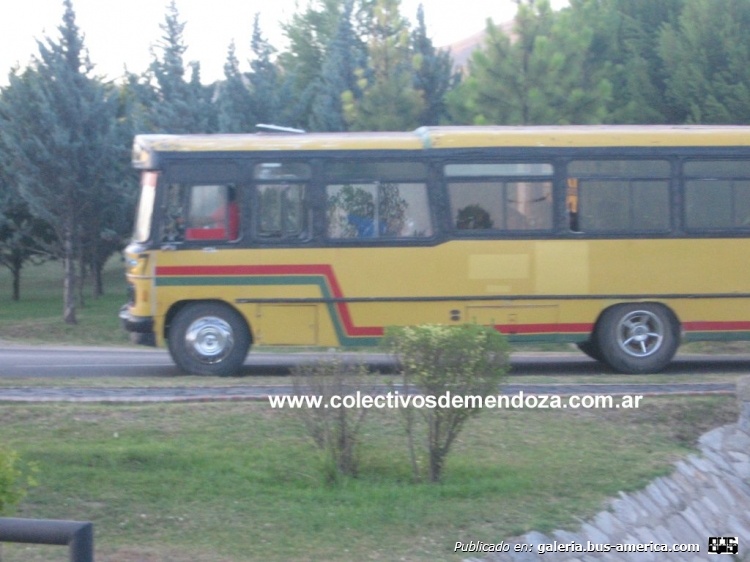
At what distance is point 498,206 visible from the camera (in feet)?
38.9

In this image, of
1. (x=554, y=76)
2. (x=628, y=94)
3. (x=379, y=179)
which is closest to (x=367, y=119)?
(x=554, y=76)

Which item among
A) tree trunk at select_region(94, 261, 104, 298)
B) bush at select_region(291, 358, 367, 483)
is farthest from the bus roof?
tree trunk at select_region(94, 261, 104, 298)

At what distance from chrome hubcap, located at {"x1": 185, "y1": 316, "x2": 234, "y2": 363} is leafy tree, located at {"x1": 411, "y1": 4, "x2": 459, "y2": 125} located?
13.0m

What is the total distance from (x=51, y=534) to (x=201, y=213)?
8186mm

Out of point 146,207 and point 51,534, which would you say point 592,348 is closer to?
point 146,207

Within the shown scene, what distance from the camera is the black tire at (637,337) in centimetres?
1195

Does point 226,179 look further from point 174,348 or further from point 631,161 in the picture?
point 631,161

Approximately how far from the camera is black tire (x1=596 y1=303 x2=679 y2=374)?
39.2 feet

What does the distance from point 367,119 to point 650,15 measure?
35.1 feet

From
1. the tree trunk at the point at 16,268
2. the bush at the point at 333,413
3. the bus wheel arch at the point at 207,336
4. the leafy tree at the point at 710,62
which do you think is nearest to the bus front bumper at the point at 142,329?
the bus wheel arch at the point at 207,336

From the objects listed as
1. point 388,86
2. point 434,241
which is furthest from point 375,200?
point 388,86

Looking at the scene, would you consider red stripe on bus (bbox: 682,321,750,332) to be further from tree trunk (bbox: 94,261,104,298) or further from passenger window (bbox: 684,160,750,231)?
tree trunk (bbox: 94,261,104,298)

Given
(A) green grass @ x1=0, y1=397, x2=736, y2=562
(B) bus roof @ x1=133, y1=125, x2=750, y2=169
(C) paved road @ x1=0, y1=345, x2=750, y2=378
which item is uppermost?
(B) bus roof @ x1=133, y1=125, x2=750, y2=169

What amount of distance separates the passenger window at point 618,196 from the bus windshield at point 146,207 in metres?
5.08
